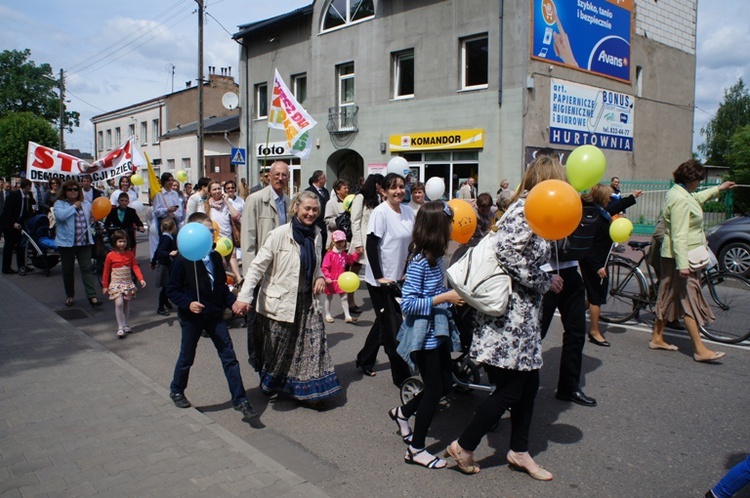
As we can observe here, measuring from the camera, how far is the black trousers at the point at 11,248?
40.2ft

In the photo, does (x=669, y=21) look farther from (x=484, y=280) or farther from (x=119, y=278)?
(x=484, y=280)

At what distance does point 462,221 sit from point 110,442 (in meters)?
3.24

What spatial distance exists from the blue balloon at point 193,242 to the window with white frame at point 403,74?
684 inches

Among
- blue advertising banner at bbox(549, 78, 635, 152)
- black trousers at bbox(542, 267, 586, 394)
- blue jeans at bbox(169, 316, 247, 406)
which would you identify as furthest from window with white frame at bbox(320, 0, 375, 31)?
blue jeans at bbox(169, 316, 247, 406)

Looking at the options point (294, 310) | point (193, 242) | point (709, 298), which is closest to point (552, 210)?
point (294, 310)

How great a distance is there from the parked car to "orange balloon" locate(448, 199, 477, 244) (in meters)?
8.42

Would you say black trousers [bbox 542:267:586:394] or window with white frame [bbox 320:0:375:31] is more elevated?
window with white frame [bbox 320:0:375:31]

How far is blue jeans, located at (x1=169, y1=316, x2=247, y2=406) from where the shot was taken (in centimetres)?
457

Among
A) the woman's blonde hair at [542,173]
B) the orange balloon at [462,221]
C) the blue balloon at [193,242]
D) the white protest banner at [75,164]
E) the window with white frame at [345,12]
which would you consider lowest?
the blue balloon at [193,242]

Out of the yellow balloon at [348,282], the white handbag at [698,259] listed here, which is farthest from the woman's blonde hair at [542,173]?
the white handbag at [698,259]

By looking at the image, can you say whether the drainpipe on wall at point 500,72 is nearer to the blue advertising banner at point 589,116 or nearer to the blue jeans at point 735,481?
the blue advertising banner at point 589,116

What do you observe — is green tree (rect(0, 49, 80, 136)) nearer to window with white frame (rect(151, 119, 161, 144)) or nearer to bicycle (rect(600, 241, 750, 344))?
window with white frame (rect(151, 119, 161, 144))

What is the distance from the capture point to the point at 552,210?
3.15 meters

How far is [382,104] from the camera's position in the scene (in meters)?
21.4
